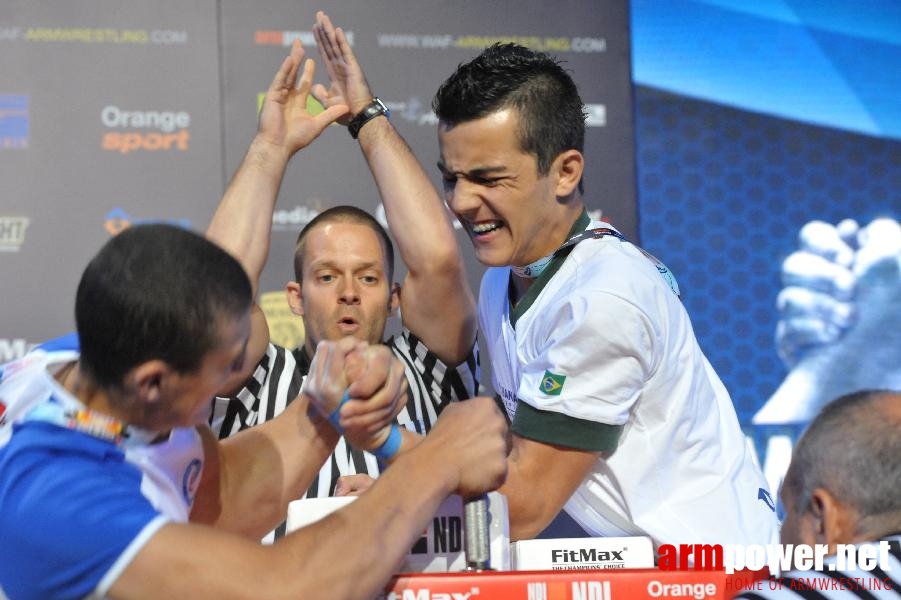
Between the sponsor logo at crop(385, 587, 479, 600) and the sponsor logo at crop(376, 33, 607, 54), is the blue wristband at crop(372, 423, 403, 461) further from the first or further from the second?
the sponsor logo at crop(376, 33, 607, 54)

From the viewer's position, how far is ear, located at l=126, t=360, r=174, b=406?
134 centimetres

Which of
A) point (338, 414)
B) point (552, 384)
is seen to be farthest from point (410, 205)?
point (338, 414)

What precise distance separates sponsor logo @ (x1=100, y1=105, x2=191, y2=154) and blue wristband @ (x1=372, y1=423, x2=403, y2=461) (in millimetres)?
2796

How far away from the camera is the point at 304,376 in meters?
2.81

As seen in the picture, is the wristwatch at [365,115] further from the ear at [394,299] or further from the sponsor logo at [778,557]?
the sponsor logo at [778,557]

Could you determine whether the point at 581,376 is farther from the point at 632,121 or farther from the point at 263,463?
the point at 632,121

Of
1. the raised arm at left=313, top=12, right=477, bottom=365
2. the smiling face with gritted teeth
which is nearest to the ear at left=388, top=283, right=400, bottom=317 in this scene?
the raised arm at left=313, top=12, right=477, bottom=365

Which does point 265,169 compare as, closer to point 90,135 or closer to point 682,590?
point 682,590

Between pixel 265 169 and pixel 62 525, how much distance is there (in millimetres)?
1319

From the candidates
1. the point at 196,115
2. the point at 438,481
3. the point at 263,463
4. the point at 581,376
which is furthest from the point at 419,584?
the point at 196,115

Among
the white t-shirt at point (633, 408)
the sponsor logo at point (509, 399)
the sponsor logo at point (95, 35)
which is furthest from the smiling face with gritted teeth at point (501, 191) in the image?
the sponsor logo at point (95, 35)

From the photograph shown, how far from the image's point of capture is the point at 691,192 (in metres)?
4.52

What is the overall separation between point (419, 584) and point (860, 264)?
12.1 feet

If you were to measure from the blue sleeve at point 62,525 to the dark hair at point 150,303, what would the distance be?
0.46ft
